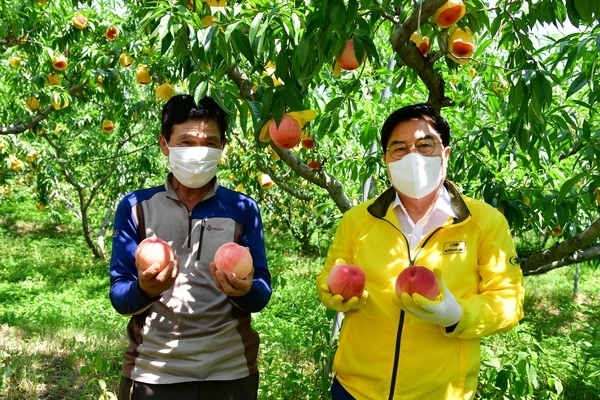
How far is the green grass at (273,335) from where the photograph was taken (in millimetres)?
2979

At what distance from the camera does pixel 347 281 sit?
4.62 ft

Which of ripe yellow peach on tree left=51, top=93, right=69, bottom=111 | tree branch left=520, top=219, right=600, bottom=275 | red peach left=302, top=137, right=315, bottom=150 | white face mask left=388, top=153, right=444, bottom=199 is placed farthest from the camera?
ripe yellow peach on tree left=51, top=93, right=69, bottom=111

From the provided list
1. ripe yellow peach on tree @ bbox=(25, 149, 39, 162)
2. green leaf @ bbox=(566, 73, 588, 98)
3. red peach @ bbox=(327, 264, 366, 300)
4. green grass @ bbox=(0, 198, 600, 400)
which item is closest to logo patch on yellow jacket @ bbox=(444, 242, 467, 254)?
red peach @ bbox=(327, 264, 366, 300)

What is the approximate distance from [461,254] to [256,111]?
710 mm

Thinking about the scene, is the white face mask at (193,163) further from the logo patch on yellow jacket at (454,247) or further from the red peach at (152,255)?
the logo patch on yellow jacket at (454,247)

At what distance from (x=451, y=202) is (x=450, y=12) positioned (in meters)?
0.68

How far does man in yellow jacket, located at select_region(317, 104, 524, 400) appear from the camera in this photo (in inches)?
54.6

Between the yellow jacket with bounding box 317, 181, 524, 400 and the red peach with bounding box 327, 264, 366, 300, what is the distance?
0.08 metres

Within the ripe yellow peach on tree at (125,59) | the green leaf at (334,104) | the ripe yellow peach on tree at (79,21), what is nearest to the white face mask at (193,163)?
the green leaf at (334,104)

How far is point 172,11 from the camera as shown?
1.61 meters

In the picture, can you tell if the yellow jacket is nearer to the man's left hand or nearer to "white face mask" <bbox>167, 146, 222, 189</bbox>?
the man's left hand

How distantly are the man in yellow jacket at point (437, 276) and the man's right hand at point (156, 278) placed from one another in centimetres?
42

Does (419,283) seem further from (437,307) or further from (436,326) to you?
(436,326)

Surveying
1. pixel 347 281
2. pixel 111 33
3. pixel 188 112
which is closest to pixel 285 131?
pixel 188 112
